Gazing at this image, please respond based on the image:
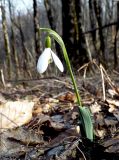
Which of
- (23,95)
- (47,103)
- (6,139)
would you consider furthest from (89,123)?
(23,95)

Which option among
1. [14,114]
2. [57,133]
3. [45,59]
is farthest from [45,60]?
[14,114]

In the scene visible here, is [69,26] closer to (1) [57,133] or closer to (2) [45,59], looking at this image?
(1) [57,133]

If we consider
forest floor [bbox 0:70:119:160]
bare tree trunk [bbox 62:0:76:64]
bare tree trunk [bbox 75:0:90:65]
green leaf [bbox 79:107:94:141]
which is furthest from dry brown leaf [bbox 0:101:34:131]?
bare tree trunk [bbox 62:0:76:64]

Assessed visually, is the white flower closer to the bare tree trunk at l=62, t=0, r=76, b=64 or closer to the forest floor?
the forest floor

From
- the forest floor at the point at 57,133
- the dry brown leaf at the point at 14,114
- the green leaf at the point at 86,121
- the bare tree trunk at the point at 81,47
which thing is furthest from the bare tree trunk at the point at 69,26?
the green leaf at the point at 86,121

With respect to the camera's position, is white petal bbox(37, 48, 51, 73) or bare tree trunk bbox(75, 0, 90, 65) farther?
bare tree trunk bbox(75, 0, 90, 65)

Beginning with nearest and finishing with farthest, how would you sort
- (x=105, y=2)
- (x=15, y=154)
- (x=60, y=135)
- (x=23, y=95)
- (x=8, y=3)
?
(x=15, y=154) → (x=60, y=135) → (x=23, y=95) → (x=8, y=3) → (x=105, y=2)

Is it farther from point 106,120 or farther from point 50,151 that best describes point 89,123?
point 106,120

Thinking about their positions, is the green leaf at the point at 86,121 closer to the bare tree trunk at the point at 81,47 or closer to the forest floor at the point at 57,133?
the forest floor at the point at 57,133
